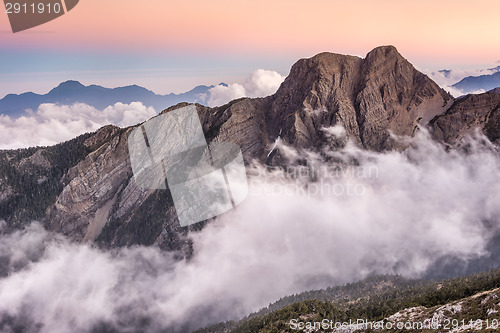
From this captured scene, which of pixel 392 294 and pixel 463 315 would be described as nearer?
pixel 463 315

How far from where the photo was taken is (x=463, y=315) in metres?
80.6

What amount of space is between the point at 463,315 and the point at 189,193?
5639 inches

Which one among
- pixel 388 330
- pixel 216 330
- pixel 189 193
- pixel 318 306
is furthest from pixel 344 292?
pixel 388 330

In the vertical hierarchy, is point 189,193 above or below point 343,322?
above

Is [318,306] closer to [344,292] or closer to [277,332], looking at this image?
[277,332]

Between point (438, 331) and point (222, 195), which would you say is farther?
point (222, 195)

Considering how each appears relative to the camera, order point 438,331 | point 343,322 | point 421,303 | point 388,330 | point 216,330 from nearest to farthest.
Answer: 1. point 438,331
2. point 388,330
3. point 343,322
4. point 421,303
5. point 216,330

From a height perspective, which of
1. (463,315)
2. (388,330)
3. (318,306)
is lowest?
(318,306)

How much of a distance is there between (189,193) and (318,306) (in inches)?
3873

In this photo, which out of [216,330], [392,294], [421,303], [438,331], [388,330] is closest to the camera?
[438,331]

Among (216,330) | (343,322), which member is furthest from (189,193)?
(343,322)

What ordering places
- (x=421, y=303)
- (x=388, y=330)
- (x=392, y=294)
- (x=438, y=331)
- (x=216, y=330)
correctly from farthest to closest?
(x=216, y=330) → (x=392, y=294) → (x=421, y=303) → (x=388, y=330) → (x=438, y=331)

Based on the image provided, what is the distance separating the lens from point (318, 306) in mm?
124250

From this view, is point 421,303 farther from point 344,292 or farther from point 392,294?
point 344,292
